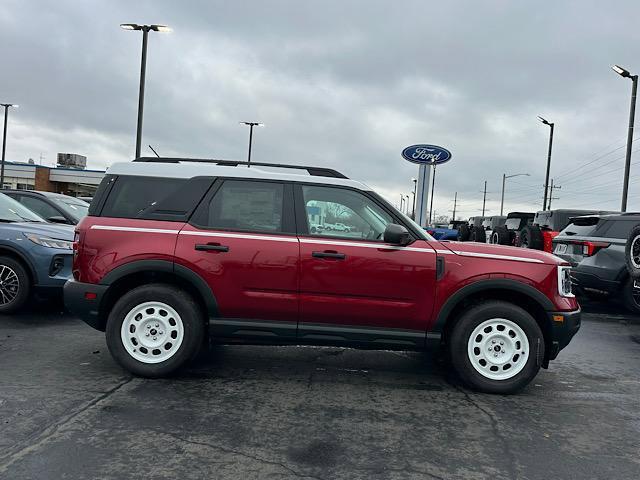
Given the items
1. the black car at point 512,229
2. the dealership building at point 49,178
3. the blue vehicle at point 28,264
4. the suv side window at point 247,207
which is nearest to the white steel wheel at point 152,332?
the suv side window at point 247,207

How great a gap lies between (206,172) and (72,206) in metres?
6.85

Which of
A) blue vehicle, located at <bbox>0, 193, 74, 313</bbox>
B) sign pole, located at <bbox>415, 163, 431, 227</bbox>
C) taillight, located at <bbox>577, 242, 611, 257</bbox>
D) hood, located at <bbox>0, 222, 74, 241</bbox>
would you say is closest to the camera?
blue vehicle, located at <bbox>0, 193, 74, 313</bbox>

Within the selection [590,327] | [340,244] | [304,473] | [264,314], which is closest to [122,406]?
[264,314]

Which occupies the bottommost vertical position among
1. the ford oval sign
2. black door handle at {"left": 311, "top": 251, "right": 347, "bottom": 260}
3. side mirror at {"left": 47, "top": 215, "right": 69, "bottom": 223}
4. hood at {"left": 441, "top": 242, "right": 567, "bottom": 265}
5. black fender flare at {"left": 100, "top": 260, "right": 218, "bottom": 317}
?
black fender flare at {"left": 100, "top": 260, "right": 218, "bottom": 317}

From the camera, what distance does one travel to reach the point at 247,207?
502 centimetres

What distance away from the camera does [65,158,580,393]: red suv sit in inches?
190

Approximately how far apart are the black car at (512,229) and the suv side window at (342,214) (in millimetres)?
14719

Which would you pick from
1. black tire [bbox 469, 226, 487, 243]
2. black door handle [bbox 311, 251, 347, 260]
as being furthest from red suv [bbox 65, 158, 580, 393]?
black tire [bbox 469, 226, 487, 243]

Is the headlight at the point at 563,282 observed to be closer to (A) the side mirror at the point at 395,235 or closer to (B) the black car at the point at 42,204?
(A) the side mirror at the point at 395,235

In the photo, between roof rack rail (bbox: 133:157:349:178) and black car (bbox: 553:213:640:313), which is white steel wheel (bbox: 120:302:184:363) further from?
black car (bbox: 553:213:640:313)

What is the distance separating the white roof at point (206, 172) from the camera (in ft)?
16.6

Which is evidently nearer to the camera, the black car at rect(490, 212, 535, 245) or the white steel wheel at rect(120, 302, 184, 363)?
the white steel wheel at rect(120, 302, 184, 363)

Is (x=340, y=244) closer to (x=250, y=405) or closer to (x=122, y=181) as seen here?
(x=250, y=405)

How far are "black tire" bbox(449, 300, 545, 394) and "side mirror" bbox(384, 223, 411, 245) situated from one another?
88 centimetres
